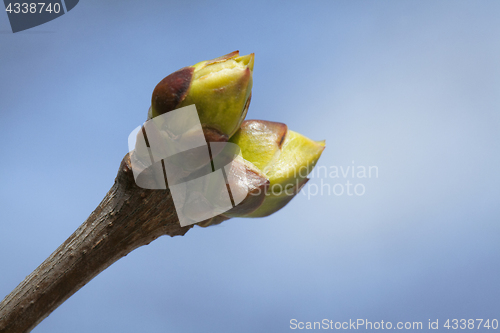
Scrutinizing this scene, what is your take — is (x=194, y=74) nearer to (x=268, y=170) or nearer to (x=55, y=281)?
(x=268, y=170)

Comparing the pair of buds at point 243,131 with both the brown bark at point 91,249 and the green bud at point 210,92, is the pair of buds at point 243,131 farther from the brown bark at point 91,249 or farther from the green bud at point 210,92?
the brown bark at point 91,249

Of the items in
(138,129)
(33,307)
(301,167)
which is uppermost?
(138,129)

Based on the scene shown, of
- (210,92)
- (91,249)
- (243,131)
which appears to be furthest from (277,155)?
(91,249)

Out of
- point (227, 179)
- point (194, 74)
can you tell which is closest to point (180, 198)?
point (227, 179)

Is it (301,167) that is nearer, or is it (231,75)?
(231,75)

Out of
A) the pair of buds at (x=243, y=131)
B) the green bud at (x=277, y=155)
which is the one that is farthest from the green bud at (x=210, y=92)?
the green bud at (x=277, y=155)

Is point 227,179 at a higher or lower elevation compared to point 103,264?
higher

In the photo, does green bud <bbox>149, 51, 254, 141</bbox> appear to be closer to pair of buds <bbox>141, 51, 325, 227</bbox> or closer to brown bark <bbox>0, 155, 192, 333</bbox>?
pair of buds <bbox>141, 51, 325, 227</bbox>
